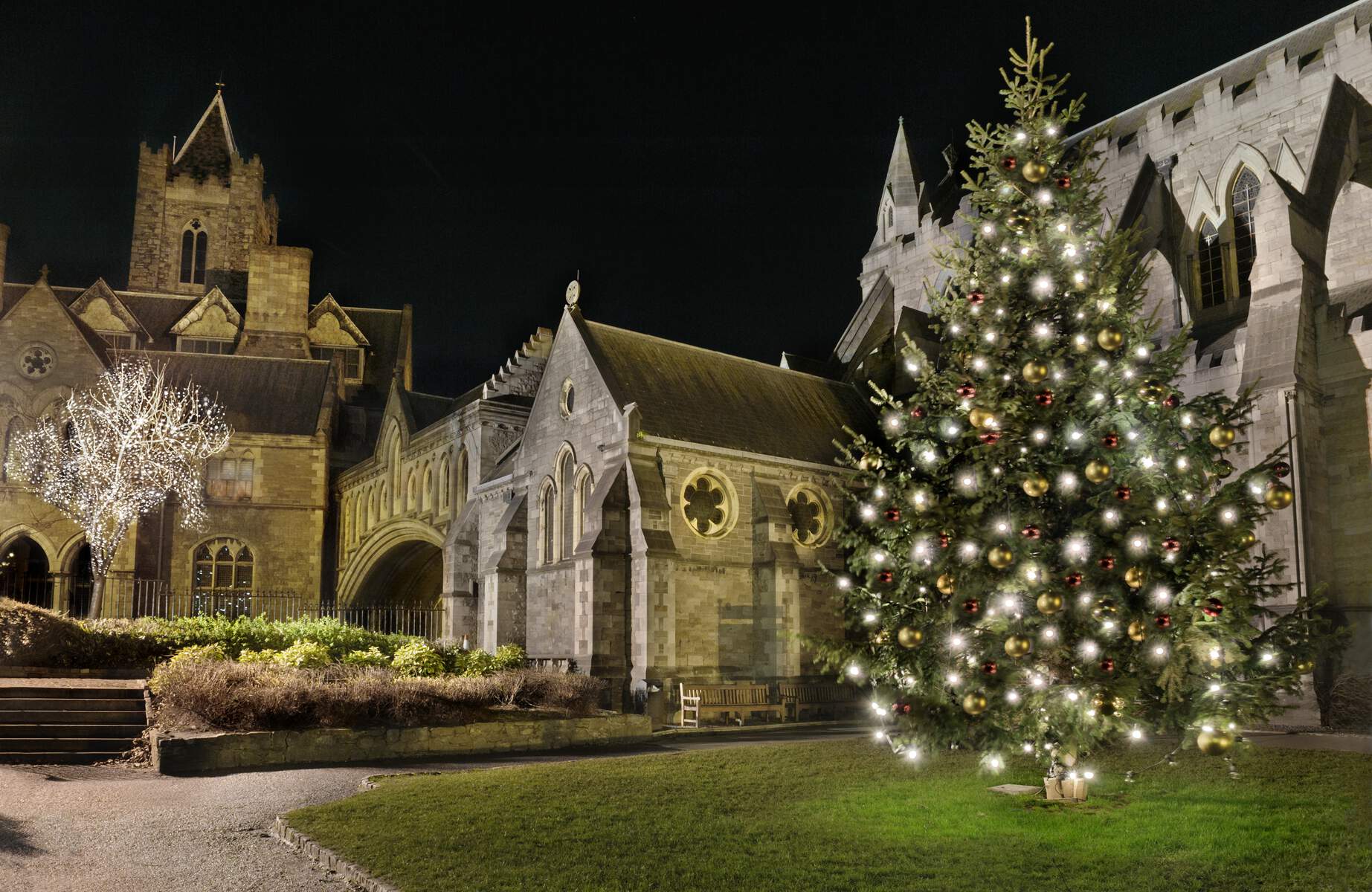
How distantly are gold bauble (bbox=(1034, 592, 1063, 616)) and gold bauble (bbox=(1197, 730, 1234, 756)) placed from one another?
166 centimetres

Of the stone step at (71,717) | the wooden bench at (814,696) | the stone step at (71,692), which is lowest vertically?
the wooden bench at (814,696)

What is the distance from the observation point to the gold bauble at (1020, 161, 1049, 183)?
10812 millimetres

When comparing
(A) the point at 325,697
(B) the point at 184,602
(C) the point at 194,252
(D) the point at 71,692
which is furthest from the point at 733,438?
(C) the point at 194,252

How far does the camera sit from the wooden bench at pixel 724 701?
71.6ft

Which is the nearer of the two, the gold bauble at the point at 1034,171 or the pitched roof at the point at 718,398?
the gold bauble at the point at 1034,171

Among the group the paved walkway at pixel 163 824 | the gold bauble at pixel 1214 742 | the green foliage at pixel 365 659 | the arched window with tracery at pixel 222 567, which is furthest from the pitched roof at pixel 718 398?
the arched window with tracery at pixel 222 567

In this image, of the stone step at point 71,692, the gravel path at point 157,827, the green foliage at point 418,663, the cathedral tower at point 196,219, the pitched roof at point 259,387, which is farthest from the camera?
the cathedral tower at point 196,219

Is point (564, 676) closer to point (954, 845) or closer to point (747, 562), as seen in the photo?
point (747, 562)

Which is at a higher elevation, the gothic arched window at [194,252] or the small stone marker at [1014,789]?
the gothic arched window at [194,252]

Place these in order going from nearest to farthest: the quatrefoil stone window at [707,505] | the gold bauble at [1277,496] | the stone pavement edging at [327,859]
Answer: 1. the stone pavement edging at [327,859]
2. the gold bauble at [1277,496]
3. the quatrefoil stone window at [707,505]

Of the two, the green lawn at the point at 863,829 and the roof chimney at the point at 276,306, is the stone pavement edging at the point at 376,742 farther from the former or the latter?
the roof chimney at the point at 276,306

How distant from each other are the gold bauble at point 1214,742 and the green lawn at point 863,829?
2.19 ft

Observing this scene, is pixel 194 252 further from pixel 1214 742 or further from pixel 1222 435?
pixel 1214 742

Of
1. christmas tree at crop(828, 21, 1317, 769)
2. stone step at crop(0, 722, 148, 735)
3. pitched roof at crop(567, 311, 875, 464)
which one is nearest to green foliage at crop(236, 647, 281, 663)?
stone step at crop(0, 722, 148, 735)
